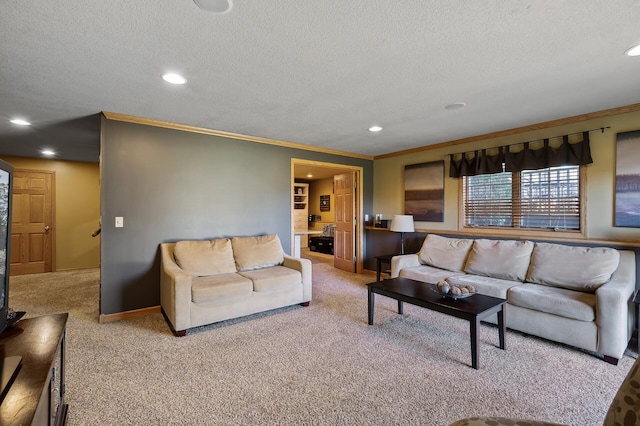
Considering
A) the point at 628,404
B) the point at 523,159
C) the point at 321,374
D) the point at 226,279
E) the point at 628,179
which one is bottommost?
the point at 321,374

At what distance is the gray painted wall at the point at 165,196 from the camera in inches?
135

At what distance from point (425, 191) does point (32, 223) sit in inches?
291

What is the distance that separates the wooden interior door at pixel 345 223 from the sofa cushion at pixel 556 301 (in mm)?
3175

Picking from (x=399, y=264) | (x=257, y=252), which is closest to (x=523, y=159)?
(x=399, y=264)

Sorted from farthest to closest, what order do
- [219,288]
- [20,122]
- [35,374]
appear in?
[20,122] → [219,288] → [35,374]

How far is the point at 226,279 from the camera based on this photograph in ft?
11.2

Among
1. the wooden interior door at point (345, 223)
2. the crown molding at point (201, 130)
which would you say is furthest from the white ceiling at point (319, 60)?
the wooden interior door at point (345, 223)

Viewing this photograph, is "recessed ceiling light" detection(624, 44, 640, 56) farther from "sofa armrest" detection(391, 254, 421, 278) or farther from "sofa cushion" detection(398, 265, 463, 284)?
"sofa armrest" detection(391, 254, 421, 278)

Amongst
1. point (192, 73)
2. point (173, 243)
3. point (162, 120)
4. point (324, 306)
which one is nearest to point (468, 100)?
point (192, 73)

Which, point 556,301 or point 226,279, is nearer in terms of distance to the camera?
point 556,301

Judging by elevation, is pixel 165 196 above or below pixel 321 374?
above

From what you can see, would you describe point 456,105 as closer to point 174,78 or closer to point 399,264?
point 399,264

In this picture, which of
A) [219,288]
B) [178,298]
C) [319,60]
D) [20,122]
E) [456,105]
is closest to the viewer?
[319,60]

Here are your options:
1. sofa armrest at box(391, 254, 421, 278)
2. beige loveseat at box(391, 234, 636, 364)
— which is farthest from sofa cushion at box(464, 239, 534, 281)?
sofa armrest at box(391, 254, 421, 278)
